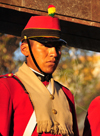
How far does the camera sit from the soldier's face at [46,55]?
143 inches

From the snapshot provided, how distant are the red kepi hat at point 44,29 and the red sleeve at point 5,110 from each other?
719 millimetres

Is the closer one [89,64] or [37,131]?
[37,131]

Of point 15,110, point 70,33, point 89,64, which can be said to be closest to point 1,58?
point 70,33

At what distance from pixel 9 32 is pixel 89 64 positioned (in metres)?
1.97

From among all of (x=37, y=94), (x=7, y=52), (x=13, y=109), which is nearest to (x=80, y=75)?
(x=7, y=52)

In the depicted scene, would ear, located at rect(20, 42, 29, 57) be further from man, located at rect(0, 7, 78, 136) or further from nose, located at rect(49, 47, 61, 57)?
nose, located at rect(49, 47, 61, 57)

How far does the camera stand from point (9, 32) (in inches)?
233

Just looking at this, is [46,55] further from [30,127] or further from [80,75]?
[80,75]

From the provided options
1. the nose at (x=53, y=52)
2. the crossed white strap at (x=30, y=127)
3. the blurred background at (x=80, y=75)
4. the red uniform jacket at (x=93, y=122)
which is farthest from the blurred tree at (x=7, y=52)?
the crossed white strap at (x=30, y=127)

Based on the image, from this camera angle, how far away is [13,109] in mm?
3406

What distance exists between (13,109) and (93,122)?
53.6 inches

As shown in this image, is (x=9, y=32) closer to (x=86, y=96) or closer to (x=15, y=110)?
(x=86, y=96)

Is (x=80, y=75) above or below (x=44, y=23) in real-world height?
below

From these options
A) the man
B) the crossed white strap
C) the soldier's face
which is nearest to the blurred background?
the man
